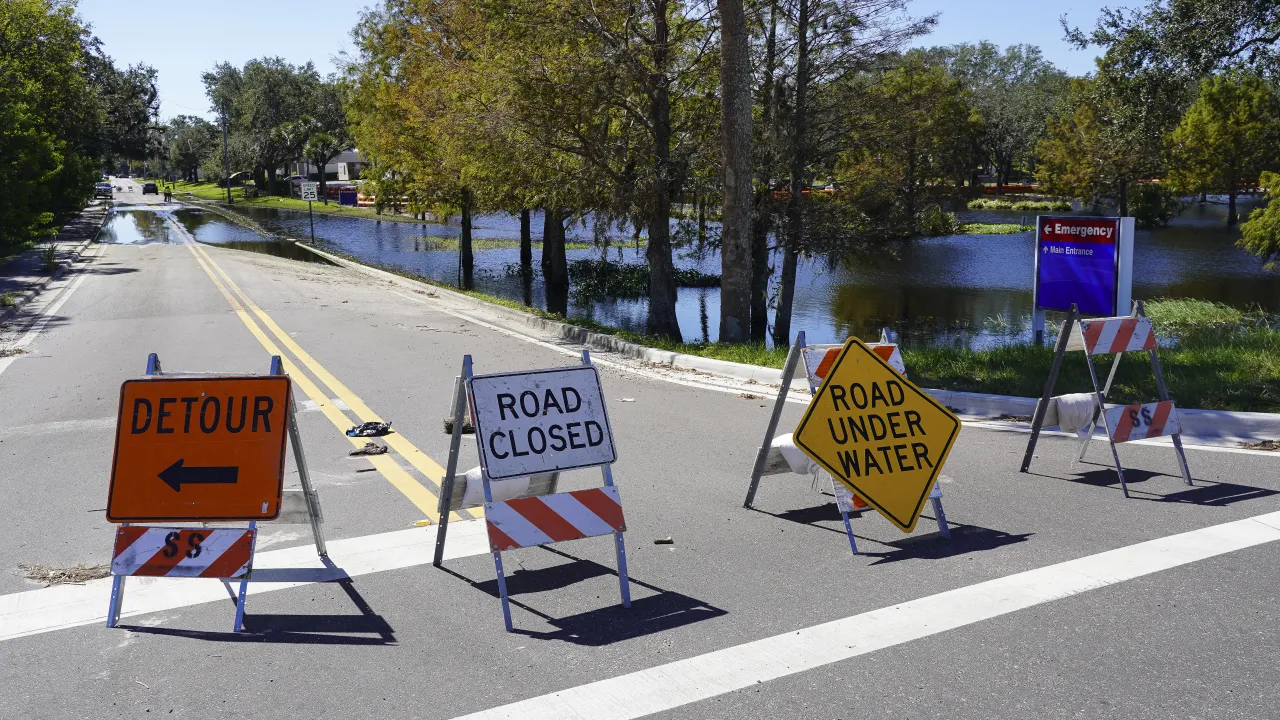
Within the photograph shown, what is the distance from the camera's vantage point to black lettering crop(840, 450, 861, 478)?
242 inches

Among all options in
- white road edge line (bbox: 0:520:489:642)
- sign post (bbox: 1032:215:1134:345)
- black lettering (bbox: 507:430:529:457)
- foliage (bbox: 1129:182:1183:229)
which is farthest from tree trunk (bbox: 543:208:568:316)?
foliage (bbox: 1129:182:1183:229)

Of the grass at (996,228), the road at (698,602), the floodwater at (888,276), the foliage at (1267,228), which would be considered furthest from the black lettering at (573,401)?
the grass at (996,228)

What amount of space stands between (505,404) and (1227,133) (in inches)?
2296

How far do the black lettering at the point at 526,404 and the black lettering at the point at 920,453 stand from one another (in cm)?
233

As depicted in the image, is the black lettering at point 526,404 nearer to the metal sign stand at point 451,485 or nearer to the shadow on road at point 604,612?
the metal sign stand at point 451,485

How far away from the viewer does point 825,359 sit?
6691 millimetres

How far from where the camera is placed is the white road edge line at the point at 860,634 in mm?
4180

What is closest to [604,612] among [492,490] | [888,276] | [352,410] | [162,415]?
[492,490]

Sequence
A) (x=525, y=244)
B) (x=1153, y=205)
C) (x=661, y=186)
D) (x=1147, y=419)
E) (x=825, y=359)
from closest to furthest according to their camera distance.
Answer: (x=825, y=359) < (x=1147, y=419) < (x=661, y=186) < (x=525, y=244) < (x=1153, y=205)

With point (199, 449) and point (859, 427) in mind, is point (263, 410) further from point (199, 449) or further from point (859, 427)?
point (859, 427)

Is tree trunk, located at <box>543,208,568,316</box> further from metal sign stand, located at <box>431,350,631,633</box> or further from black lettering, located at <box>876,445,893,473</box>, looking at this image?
metal sign stand, located at <box>431,350,631,633</box>

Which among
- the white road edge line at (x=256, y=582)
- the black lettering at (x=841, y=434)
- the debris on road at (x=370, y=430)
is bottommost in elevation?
the white road edge line at (x=256, y=582)

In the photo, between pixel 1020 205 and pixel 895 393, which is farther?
pixel 1020 205

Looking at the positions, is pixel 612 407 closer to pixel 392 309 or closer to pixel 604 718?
pixel 604 718
